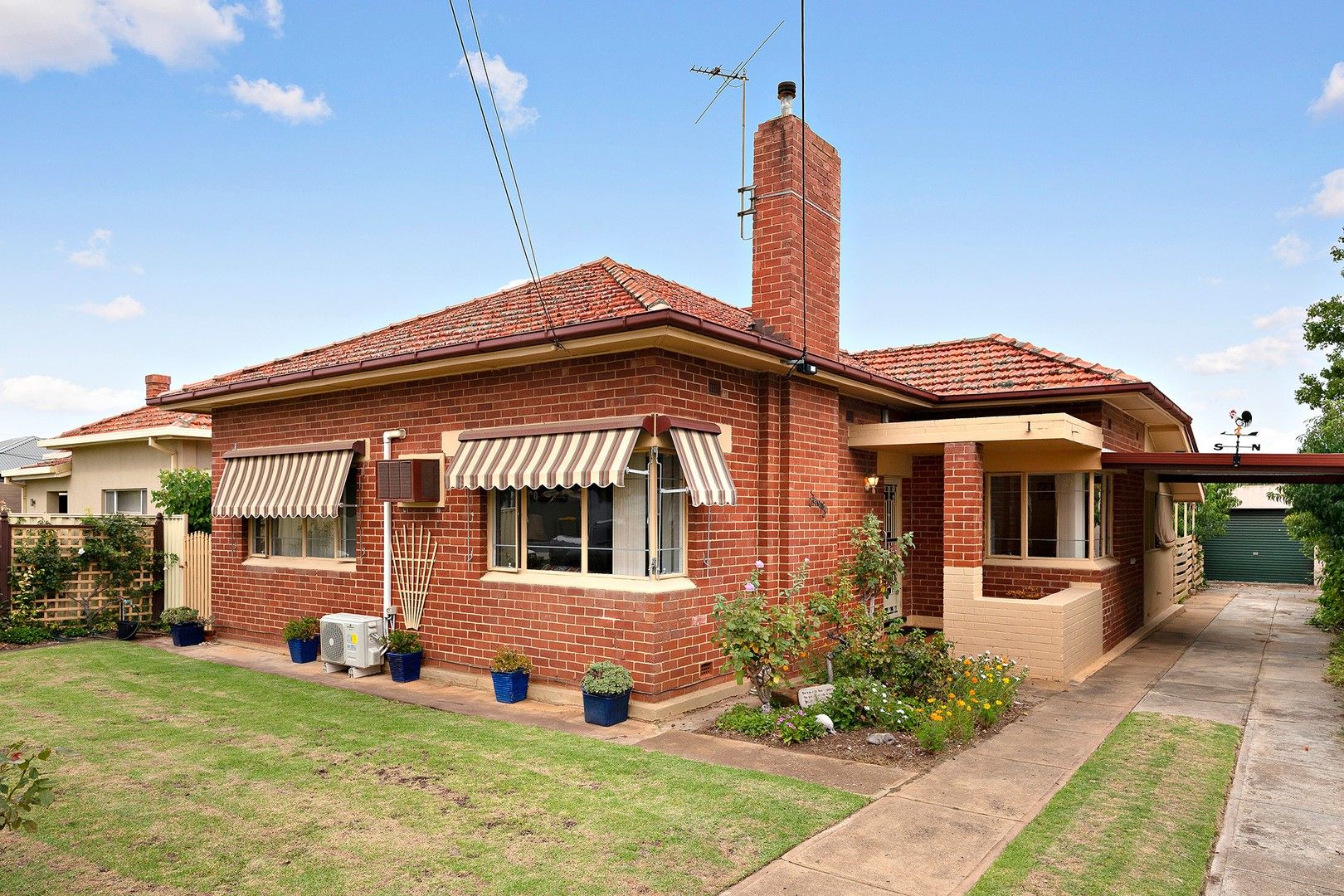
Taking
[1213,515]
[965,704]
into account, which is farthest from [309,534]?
[1213,515]

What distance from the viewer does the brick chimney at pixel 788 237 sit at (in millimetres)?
10328

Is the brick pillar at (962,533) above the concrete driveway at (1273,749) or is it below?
above

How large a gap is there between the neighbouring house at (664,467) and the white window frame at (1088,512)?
5 cm

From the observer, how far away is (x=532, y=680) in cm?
923

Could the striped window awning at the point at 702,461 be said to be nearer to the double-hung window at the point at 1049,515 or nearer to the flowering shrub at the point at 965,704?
the flowering shrub at the point at 965,704

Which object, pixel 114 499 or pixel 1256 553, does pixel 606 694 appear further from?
pixel 1256 553

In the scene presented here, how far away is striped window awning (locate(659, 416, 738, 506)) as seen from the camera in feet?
27.2

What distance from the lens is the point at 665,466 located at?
8852 mm

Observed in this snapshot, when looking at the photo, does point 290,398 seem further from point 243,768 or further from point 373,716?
point 243,768

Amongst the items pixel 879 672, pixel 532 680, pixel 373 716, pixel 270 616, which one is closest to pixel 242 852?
pixel 373 716

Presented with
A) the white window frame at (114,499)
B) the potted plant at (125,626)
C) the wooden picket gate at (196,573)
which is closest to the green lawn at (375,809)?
the potted plant at (125,626)

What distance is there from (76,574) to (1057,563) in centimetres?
1596

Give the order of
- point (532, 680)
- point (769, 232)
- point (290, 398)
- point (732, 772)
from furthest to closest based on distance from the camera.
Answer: point (290, 398) → point (769, 232) → point (532, 680) → point (732, 772)

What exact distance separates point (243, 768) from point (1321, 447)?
755 inches
